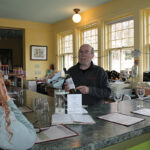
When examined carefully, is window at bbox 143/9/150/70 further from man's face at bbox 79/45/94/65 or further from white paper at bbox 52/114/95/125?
white paper at bbox 52/114/95/125

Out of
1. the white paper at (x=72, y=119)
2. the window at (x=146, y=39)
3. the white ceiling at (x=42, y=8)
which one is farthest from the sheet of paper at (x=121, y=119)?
the white ceiling at (x=42, y=8)

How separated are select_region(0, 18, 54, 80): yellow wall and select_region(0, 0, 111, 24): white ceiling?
301 millimetres

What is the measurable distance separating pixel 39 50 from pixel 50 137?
6870 millimetres

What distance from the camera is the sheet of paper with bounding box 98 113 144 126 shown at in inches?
55.6

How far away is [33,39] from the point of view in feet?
24.9

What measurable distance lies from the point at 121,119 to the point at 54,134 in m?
0.58

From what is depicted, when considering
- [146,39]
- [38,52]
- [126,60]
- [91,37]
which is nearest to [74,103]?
[146,39]

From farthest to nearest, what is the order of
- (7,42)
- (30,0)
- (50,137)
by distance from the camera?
(7,42) → (30,0) → (50,137)

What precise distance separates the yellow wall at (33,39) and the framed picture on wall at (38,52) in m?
0.12

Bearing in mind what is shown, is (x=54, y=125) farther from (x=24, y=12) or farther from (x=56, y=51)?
(x=56, y=51)

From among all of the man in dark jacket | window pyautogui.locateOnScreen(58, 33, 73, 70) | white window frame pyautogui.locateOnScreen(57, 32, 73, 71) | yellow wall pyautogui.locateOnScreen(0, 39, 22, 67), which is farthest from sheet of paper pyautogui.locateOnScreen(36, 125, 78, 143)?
yellow wall pyautogui.locateOnScreen(0, 39, 22, 67)

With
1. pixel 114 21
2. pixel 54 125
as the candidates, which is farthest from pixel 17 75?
pixel 54 125

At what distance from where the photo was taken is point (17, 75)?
575 cm

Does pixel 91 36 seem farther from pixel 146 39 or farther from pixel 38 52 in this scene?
pixel 38 52
